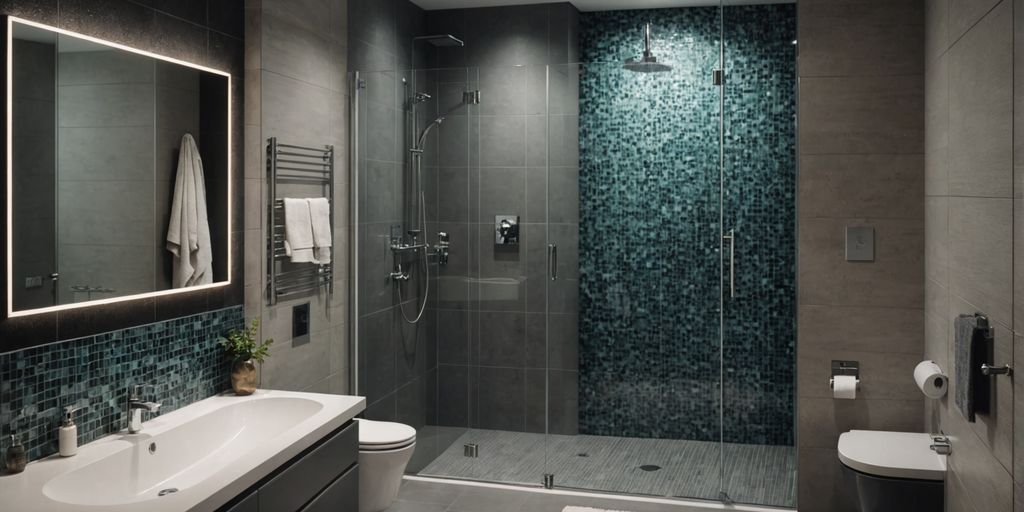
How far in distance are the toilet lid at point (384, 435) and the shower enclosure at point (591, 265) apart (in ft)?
1.69

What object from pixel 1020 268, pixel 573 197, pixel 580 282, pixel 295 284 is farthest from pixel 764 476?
pixel 295 284

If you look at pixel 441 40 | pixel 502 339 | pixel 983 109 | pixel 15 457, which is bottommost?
pixel 15 457

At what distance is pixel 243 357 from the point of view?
3230 mm

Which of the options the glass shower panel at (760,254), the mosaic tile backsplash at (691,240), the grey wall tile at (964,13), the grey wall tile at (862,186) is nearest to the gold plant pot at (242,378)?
the mosaic tile backsplash at (691,240)

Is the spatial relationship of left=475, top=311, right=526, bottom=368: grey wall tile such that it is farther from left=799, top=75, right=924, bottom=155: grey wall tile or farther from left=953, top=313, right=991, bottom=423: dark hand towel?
left=953, top=313, right=991, bottom=423: dark hand towel

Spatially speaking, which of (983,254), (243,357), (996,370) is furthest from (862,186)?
(243,357)

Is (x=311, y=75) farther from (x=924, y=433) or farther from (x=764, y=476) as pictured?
(x=924, y=433)

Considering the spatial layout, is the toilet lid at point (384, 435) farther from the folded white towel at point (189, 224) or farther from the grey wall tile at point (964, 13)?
the grey wall tile at point (964, 13)

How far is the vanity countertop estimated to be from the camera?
2.05 m

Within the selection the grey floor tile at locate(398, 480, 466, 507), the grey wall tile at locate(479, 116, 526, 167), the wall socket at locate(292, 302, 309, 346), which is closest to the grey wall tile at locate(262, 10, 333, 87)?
the grey wall tile at locate(479, 116, 526, 167)

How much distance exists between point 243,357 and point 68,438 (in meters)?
0.90

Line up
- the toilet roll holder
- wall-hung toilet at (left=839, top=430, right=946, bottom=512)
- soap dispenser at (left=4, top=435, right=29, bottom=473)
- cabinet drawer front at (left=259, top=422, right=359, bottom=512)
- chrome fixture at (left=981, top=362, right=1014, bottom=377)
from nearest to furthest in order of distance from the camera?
chrome fixture at (left=981, top=362, right=1014, bottom=377) < soap dispenser at (left=4, top=435, right=29, bottom=473) < cabinet drawer front at (left=259, top=422, right=359, bottom=512) < wall-hung toilet at (left=839, top=430, right=946, bottom=512) < the toilet roll holder

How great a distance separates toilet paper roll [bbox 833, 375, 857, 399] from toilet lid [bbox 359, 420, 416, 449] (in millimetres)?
1843

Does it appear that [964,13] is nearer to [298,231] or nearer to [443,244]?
[443,244]
